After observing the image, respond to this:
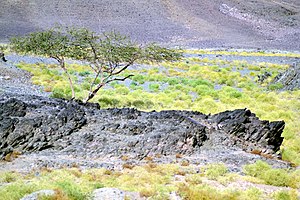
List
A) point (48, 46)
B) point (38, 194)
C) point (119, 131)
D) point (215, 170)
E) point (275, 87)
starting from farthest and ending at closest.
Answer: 1. point (275, 87)
2. point (48, 46)
3. point (119, 131)
4. point (215, 170)
5. point (38, 194)

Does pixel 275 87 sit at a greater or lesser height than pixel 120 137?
greater

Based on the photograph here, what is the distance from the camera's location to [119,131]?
13797mm

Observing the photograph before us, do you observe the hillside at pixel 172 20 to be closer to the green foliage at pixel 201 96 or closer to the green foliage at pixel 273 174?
the green foliage at pixel 201 96

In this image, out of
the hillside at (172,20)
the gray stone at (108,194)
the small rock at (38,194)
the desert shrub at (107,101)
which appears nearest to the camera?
the small rock at (38,194)

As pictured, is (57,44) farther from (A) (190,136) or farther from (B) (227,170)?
(B) (227,170)

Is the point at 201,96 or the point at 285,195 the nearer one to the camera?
the point at 285,195

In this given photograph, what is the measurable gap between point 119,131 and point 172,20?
3736 inches

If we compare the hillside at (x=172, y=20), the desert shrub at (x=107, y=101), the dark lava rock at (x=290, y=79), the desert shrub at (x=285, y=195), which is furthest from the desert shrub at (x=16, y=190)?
the hillside at (x=172, y=20)

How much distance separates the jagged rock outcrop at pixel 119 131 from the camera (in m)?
12.6

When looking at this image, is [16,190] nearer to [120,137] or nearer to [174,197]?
[174,197]

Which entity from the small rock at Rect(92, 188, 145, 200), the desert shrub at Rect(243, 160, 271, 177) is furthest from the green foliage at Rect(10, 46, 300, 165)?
the small rock at Rect(92, 188, 145, 200)

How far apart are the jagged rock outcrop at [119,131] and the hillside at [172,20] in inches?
2692

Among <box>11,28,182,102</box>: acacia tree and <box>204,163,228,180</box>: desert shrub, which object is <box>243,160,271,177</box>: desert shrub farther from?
<box>11,28,182,102</box>: acacia tree

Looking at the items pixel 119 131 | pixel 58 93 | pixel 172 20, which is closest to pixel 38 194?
pixel 119 131
